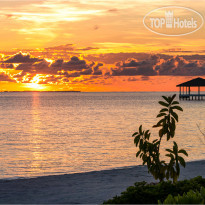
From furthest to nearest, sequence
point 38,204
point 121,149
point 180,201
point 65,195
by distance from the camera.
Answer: point 121,149 < point 65,195 < point 38,204 < point 180,201

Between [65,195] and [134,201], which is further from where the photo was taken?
[65,195]

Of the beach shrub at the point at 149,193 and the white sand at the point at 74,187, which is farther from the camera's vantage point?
the white sand at the point at 74,187

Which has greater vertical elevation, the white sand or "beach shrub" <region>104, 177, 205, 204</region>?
"beach shrub" <region>104, 177, 205, 204</region>

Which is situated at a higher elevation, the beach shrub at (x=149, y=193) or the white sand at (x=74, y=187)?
the beach shrub at (x=149, y=193)

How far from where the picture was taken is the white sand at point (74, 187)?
10119mm

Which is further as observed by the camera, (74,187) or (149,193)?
(74,187)

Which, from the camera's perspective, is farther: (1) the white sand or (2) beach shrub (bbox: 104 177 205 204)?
(1) the white sand

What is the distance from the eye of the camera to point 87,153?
24656mm

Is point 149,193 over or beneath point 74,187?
over

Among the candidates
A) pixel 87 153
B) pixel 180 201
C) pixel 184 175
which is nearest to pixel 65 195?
pixel 184 175

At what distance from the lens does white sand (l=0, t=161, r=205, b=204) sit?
33.2 feet

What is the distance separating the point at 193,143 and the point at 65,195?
2203 centimetres

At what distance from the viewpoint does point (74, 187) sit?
11.6 metres

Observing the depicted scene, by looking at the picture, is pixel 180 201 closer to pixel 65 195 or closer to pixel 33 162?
pixel 65 195
